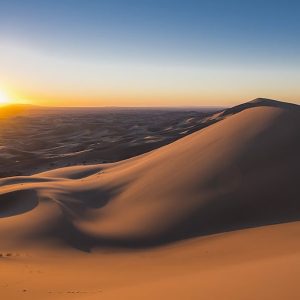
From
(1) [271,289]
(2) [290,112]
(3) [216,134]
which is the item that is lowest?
(1) [271,289]

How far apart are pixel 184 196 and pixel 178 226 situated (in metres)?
1.66

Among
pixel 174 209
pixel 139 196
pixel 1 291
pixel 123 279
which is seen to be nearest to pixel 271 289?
pixel 123 279

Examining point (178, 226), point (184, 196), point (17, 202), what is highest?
point (184, 196)

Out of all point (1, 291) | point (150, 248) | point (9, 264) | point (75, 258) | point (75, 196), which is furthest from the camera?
point (75, 196)

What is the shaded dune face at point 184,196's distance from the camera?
9.53 meters

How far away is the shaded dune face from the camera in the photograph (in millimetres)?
9531

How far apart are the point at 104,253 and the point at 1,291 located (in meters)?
3.53

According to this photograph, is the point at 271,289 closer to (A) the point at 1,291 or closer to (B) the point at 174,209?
(A) the point at 1,291

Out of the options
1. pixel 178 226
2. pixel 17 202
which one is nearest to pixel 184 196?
pixel 178 226

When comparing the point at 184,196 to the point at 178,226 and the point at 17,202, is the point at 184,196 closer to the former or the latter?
the point at 178,226

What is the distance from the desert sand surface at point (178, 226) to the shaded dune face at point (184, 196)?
34 millimetres

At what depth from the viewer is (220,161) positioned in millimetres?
12547

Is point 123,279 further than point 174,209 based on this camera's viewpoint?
No

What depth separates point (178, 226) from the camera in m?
9.63
